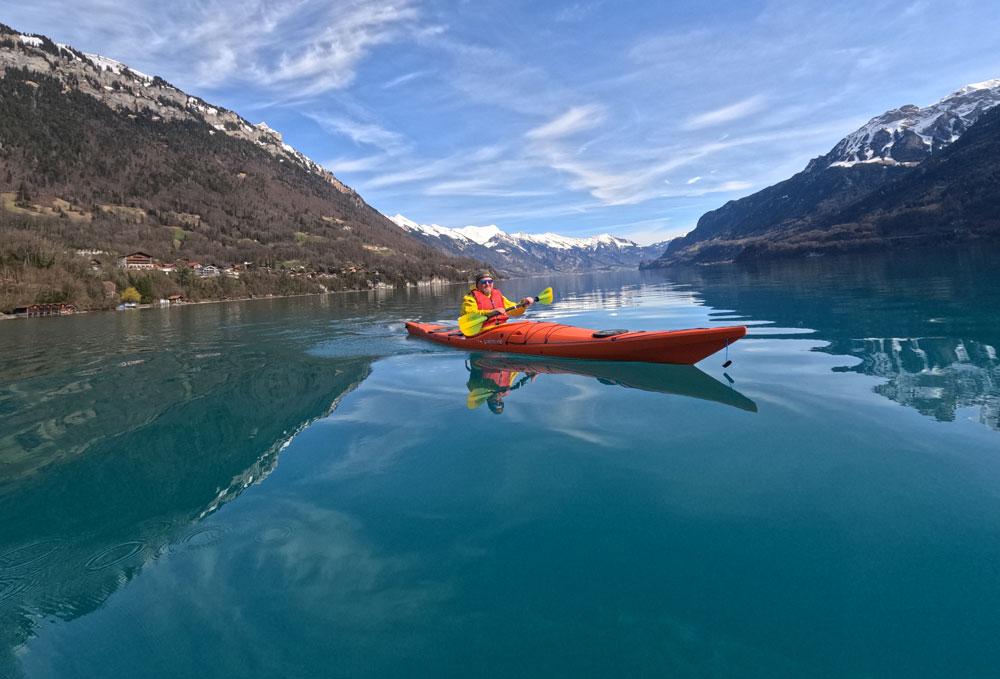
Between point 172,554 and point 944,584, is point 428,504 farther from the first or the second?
point 944,584

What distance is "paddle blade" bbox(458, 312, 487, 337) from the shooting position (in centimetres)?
1803

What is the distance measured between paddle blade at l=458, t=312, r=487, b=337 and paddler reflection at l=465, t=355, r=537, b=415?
1875 millimetres

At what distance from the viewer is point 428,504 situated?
6211mm

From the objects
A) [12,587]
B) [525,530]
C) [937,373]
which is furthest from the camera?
[937,373]

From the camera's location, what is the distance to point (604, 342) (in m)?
14.3

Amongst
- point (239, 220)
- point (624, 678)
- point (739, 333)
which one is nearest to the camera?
point (624, 678)

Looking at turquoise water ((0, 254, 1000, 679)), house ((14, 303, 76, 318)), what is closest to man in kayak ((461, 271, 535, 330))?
turquoise water ((0, 254, 1000, 679))

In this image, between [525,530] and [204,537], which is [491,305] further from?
[204,537]

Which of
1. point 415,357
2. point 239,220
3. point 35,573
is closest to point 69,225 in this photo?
point 239,220

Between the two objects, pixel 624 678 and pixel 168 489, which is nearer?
pixel 624 678

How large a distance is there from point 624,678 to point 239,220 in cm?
22745

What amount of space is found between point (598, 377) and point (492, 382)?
299 cm

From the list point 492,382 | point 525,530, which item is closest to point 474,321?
point 492,382

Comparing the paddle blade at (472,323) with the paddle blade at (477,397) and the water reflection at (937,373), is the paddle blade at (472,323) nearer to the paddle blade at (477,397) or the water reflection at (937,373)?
the paddle blade at (477,397)
